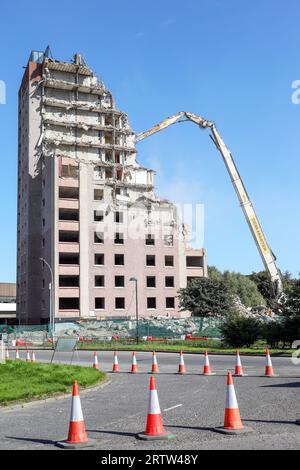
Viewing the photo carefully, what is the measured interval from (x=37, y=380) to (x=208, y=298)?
54004mm

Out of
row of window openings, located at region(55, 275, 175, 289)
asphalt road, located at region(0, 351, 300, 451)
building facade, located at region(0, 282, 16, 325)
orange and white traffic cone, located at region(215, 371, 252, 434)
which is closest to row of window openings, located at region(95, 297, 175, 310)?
row of window openings, located at region(55, 275, 175, 289)

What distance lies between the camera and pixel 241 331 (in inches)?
1364

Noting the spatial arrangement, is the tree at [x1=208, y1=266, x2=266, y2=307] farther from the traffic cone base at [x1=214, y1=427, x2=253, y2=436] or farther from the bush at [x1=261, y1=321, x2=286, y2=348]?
the traffic cone base at [x1=214, y1=427, x2=253, y2=436]

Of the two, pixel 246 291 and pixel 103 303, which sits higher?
pixel 246 291

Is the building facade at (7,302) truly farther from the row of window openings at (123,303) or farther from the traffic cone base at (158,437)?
the traffic cone base at (158,437)

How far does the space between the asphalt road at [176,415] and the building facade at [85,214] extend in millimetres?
56727

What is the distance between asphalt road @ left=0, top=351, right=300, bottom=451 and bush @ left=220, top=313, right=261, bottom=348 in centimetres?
1729

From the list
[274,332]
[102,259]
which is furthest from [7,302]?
[274,332]

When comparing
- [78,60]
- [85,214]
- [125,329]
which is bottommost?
[125,329]

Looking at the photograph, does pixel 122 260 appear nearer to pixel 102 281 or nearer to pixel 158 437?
pixel 102 281

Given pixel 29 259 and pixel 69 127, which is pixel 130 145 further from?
pixel 29 259

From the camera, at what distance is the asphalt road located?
25.4 feet

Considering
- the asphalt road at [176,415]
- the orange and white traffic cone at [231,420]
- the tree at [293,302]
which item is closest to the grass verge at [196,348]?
the tree at [293,302]
